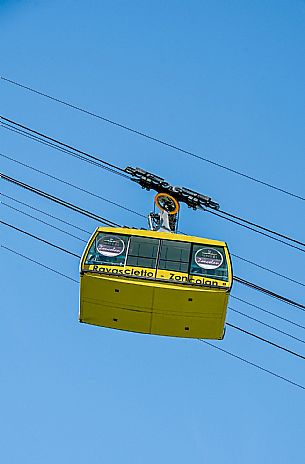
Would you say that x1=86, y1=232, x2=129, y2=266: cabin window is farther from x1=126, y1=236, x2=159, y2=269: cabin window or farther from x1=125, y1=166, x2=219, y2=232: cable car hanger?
x1=125, y1=166, x2=219, y2=232: cable car hanger

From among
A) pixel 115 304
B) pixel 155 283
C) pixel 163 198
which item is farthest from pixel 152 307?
pixel 163 198

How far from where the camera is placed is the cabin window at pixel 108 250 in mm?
15422

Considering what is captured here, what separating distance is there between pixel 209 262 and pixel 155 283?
1151 millimetres

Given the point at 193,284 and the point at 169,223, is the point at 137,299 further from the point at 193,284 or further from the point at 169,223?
the point at 169,223

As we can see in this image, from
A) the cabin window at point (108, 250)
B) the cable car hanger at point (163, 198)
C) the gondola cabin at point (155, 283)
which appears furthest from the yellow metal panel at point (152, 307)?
the cable car hanger at point (163, 198)

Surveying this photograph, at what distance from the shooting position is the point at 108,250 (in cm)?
1561

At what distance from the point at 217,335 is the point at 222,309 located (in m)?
0.63

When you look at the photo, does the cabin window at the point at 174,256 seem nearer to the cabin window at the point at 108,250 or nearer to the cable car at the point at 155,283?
the cable car at the point at 155,283

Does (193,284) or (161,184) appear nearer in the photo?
(193,284)

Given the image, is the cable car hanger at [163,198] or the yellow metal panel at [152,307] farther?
the cable car hanger at [163,198]

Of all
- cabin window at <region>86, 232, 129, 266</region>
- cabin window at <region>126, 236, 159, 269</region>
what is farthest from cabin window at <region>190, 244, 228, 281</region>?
cabin window at <region>86, 232, 129, 266</region>

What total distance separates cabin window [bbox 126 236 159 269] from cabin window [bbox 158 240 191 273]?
0.13 metres

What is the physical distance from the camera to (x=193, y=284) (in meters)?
15.0

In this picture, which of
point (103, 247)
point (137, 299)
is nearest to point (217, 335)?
point (137, 299)
